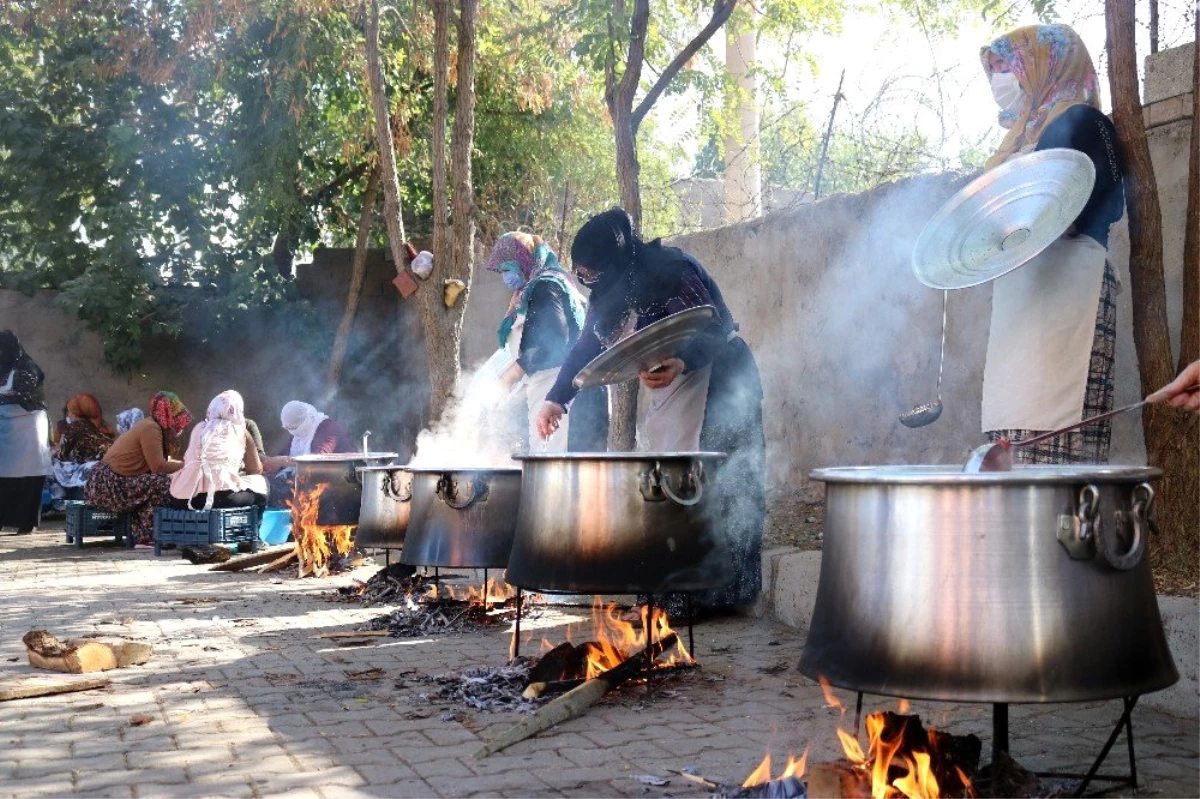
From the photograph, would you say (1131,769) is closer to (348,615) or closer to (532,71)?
(348,615)

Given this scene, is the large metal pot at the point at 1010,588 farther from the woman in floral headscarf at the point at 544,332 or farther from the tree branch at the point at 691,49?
the tree branch at the point at 691,49

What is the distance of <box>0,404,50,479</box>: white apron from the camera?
12.1 meters

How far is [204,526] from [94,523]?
178cm

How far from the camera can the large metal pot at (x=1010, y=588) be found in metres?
2.54

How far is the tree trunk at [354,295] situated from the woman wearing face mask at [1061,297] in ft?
39.6

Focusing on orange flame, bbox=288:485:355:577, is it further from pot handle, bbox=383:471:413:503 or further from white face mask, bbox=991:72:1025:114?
white face mask, bbox=991:72:1025:114

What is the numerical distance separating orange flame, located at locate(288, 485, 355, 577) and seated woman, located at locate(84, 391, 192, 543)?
2402 millimetres

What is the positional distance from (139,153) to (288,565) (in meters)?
7.64

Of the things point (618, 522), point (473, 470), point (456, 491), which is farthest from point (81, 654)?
point (618, 522)

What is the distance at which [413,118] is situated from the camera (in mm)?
15812

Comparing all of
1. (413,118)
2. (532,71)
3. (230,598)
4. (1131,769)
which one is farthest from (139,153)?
(1131,769)

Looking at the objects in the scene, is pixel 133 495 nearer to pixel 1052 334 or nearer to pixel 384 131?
pixel 384 131

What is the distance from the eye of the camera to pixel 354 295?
15.6 metres

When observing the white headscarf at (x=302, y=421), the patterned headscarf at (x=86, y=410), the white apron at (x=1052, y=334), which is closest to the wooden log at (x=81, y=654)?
the white apron at (x=1052, y=334)
